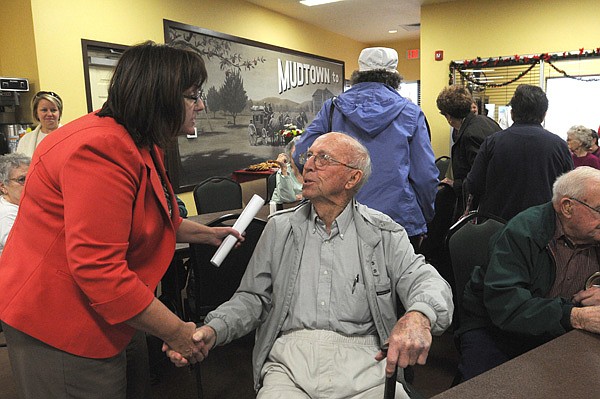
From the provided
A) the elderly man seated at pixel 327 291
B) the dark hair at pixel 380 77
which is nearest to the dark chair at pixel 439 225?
the dark hair at pixel 380 77

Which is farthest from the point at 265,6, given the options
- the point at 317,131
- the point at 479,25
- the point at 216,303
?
the point at 216,303

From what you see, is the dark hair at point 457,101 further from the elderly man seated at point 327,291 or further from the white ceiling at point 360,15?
the white ceiling at point 360,15

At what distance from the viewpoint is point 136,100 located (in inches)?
47.3

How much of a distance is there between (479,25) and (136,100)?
6.33m

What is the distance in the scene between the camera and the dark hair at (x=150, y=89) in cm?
120

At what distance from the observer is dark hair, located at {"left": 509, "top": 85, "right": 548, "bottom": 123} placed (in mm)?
2883

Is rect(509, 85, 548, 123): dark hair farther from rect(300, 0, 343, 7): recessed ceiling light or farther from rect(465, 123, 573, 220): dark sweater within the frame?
rect(300, 0, 343, 7): recessed ceiling light

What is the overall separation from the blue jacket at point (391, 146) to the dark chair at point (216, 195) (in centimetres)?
183

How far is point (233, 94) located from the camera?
6461 mm

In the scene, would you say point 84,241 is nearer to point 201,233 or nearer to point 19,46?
point 201,233

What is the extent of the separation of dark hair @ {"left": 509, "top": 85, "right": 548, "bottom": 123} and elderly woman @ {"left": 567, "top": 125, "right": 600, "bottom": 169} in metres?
1.80

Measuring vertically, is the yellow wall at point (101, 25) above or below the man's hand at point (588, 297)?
above

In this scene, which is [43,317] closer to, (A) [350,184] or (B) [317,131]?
(A) [350,184]

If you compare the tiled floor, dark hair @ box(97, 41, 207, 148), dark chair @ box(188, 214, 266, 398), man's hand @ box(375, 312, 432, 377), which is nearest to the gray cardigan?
man's hand @ box(375, 312, 432, 377)
